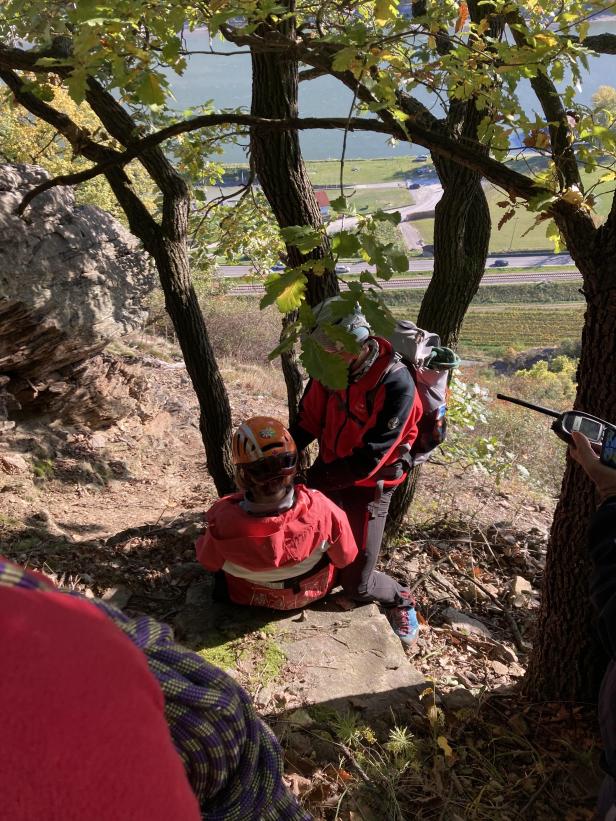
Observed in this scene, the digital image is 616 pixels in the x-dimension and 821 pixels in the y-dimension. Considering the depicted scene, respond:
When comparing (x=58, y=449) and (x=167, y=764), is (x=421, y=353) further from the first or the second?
(x=58, y=449)

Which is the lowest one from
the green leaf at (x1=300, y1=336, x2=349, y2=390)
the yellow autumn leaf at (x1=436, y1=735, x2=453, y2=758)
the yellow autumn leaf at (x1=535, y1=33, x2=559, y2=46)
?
the yellow autumn leaf at (x1=436, y1=735, x2=453, y2=758)

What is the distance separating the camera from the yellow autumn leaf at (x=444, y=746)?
294 cm

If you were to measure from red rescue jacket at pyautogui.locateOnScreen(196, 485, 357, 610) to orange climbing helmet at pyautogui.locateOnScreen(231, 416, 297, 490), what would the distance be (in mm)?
219

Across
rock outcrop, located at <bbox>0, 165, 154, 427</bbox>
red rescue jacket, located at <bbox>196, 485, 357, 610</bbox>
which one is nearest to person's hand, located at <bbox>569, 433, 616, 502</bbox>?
red rescue jacket, located at <bbox>196, 485, 357, 610</bbox>

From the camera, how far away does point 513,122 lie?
3479mm

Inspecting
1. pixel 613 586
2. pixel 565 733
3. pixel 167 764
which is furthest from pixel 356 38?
pixel 565 733

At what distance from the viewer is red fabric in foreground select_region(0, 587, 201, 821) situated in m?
0.58

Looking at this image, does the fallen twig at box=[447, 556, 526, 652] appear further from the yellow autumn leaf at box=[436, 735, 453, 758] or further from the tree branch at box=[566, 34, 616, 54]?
the tree branch at box=[566, 34, 616, 54]

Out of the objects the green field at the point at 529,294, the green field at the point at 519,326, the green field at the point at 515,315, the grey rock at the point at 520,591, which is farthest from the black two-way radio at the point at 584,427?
the green field at the point at 529,294

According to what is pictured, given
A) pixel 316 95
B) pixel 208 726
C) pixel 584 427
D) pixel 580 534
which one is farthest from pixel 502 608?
pixel 316 95

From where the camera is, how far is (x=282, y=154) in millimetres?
4223

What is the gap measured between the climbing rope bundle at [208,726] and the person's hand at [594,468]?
4.95ft

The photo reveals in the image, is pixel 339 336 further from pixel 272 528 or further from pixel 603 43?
pixel 603 43

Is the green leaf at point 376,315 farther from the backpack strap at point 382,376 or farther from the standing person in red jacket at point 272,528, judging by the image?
the backpack strap at point 382,376
